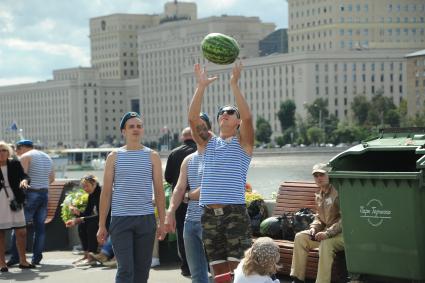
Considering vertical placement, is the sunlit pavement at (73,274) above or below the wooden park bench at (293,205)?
below

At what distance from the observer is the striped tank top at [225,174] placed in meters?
7.78

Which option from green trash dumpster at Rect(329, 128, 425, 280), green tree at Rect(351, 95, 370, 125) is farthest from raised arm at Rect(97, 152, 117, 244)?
green tree at Rect(351, 95, 370, 125)

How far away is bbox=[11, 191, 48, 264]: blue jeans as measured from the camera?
40.5 feet

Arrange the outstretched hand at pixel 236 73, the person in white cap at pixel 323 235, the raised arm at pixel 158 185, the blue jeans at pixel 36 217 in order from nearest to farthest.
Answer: the outstretched hand at pixel 236 73
the raised arm at pixel 158 185
the person in white cap at pixel 323 235
the blue jeans at pixel 36 217

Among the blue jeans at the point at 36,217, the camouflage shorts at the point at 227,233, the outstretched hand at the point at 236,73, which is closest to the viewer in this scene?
the camouflage shorts at the point at 227,233

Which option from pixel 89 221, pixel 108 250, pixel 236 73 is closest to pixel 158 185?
pixel 236 73

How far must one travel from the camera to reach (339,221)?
30.3 feet

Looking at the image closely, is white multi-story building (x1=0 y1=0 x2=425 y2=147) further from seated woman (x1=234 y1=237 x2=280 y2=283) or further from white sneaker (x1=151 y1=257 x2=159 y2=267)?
seated woman (x1=234 y1=237 x2=280 y2=283)

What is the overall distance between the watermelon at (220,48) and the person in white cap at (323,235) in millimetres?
1404

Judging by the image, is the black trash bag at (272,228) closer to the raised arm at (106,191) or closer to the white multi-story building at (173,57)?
the raised arm at (106,191)

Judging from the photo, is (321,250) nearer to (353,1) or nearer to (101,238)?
(101,238)

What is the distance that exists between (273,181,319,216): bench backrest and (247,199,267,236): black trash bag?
312mm

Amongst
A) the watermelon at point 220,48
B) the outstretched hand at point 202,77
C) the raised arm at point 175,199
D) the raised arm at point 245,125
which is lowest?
the raised arm at point 175,199

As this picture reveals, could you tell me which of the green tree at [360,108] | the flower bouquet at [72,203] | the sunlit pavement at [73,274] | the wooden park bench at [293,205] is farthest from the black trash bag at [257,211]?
the green tree at [360,108]
